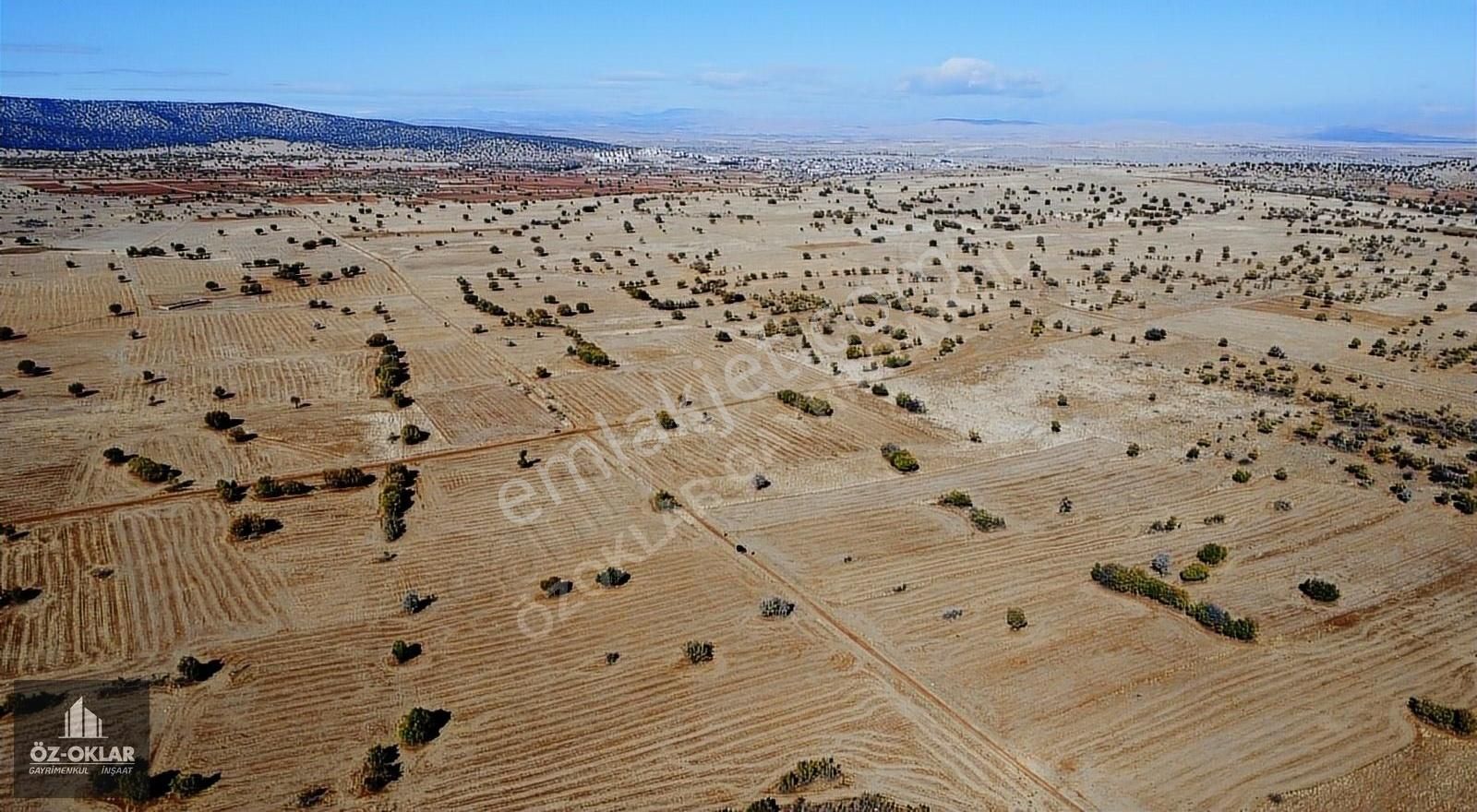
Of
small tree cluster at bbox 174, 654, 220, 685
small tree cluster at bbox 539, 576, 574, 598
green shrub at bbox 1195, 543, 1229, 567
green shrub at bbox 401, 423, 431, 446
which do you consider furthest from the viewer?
green shrub at bbox 401, 423, 431, 446

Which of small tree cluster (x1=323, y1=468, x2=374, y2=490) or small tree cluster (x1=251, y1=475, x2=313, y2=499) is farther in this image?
small tree cluster (x1=323, y1=468, x2=374, y2=490)

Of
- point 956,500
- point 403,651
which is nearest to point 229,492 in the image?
point 403,651

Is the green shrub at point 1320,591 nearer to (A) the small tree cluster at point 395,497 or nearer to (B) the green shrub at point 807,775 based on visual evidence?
(B) the green shrub at point 807,775

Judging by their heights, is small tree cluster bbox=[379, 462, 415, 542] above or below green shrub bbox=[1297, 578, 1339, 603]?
above

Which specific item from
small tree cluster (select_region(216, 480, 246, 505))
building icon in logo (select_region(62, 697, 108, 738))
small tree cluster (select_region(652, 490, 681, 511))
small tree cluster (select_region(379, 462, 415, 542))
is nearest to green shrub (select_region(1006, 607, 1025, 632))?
small tree cluster (select_region(652, 490, 681, 511))

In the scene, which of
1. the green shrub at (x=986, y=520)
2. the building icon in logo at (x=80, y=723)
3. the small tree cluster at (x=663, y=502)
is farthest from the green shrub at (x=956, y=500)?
the building icon in logo at (x=80, y=723)

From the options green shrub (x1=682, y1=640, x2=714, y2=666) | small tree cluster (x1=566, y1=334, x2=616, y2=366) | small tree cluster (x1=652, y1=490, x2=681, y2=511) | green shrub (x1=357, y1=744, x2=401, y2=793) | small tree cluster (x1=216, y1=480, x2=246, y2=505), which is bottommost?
green shrub (x1=357, y1=744, x2=401, y2=793)

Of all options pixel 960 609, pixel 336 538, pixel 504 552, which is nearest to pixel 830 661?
pixel 960 609

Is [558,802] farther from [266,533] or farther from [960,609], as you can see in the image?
[266,533]

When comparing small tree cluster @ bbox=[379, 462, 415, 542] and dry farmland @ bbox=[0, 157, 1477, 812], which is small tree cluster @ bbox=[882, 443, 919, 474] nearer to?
dry farmland @ bbox=[0, 157, 1477, 812]
